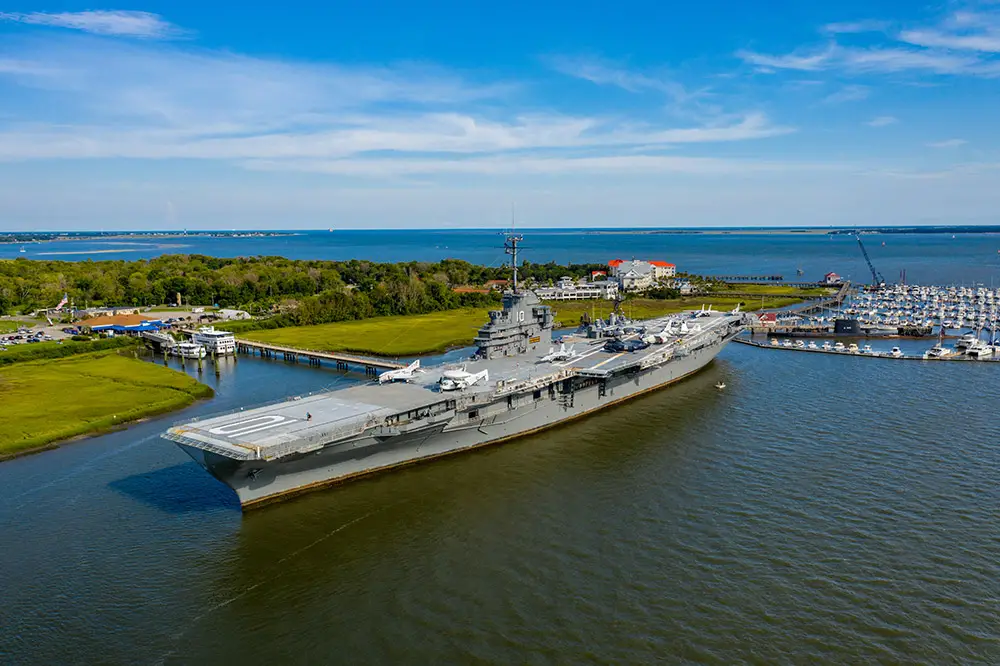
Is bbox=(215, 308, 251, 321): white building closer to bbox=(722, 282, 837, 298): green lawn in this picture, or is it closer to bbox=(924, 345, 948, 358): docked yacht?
bbox=(924, 345, 948, 358): docked yacht

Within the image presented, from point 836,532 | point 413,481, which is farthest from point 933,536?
point 413,481

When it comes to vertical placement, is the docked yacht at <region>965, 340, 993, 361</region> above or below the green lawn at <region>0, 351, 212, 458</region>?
above

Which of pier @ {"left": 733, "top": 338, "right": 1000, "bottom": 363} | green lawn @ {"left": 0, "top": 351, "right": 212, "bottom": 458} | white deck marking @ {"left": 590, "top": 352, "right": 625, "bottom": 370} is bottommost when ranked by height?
green lawn @ {"left": 0, "top": 351, "right": 212, "bottom": 458}

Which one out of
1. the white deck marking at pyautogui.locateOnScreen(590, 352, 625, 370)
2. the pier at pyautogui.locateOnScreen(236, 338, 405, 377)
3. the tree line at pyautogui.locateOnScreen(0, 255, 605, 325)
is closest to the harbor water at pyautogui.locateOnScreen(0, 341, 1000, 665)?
the white deck marking at pyautogui.locateOnScreen(590, 352, 625, 370)

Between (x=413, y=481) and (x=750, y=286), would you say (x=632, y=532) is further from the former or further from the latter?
(x=750, y=286)

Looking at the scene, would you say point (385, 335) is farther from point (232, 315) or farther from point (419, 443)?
point (419, 443)

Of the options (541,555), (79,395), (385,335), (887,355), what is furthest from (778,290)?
(79,395)
